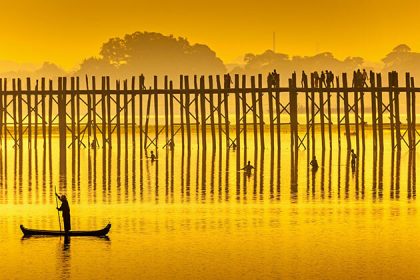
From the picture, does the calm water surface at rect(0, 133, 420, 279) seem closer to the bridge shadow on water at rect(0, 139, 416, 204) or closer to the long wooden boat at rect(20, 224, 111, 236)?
the bridge shadow on water at rect(0, 139, 416, 204)

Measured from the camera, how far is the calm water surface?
1630 centimetres

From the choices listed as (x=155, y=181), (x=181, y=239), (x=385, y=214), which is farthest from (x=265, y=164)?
(x=181, y=239)

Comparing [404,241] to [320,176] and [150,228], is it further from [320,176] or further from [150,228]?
[320,176]

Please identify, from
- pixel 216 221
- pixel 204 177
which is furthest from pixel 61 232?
pixel 204 177

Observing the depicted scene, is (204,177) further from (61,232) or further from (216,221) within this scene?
(61,232)

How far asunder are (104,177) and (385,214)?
1170 centimetres

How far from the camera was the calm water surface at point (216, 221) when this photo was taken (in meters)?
16.3

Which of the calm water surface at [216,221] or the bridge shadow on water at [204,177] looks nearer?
the calm water surface at [216,221]

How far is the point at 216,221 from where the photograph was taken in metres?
21.3

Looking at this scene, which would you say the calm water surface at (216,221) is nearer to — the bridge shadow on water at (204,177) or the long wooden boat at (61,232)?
the bridge shadow on water at (204,177)

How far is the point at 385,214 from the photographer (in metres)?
22.4

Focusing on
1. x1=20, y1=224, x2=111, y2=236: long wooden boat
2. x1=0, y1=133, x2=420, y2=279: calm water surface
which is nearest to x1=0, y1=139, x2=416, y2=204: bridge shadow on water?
x1=0, y1=133, x2=420, y2=279: calm water surface

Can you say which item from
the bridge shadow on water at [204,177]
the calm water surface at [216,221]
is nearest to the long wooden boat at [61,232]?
the calm water surface at [216,221]

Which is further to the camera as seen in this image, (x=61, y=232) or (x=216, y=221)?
(x=216, y=221)
